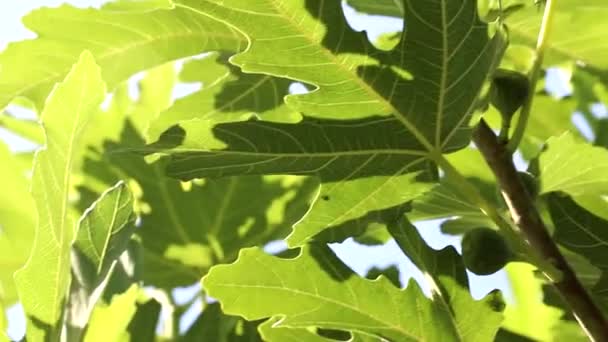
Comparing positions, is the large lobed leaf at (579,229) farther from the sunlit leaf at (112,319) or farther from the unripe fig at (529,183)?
the sunlit leaf at (112,319)

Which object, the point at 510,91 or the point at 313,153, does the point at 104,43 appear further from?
the point at 510,91

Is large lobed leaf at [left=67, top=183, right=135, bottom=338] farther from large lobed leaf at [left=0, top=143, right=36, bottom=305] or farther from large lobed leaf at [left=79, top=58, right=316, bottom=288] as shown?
large lobed leaf at [left=79, top=58, right=316, bottom=288]

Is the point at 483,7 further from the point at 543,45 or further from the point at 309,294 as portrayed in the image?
the point at 309,294

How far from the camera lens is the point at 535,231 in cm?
110

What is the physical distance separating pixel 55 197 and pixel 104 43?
10.9 inches

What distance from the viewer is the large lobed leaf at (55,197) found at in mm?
1036

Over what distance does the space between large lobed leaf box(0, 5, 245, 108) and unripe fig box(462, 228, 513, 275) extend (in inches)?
15.1

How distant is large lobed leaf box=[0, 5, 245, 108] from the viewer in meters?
1.30

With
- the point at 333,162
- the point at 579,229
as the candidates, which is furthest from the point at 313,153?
the point at 579,229

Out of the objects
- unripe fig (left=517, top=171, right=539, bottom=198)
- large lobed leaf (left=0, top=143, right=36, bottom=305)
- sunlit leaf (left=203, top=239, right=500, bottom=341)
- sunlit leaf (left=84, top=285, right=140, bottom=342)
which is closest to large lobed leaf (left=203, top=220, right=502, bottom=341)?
sunlit leaf (left=203, top=239, right=500, bottom=341)

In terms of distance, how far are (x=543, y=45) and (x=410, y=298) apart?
0.33 meters

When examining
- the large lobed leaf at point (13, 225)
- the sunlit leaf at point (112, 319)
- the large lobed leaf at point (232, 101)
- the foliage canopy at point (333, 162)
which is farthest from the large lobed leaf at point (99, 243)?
the large lobed leaf at point (13, 225)

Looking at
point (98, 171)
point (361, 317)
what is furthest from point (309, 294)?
point (98, 171)

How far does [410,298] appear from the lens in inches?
44.8
